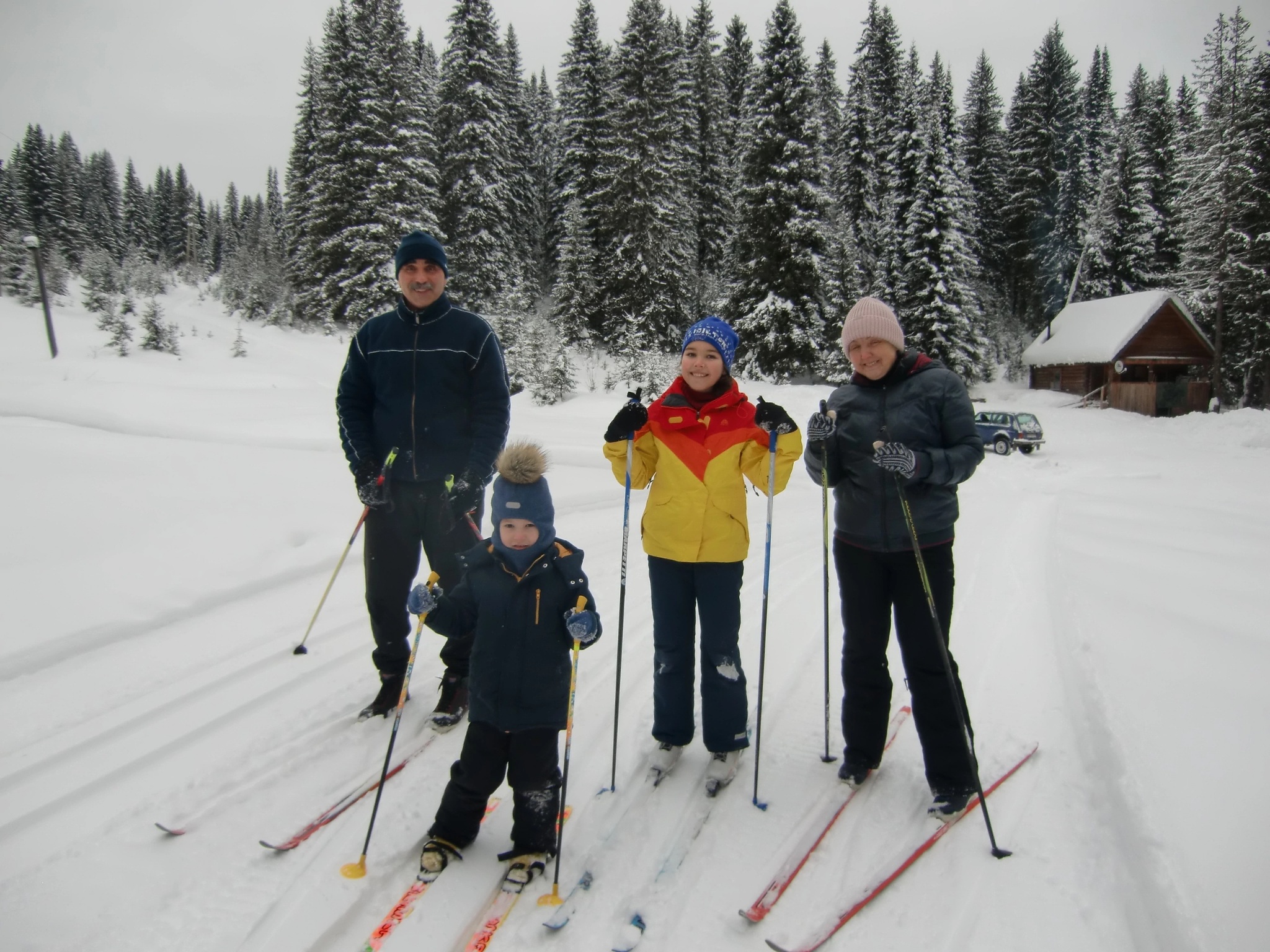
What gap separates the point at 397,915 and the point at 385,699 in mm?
1415

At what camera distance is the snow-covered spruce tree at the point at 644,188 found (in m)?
25.1

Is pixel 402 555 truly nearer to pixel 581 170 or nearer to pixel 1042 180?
pixel 581 170

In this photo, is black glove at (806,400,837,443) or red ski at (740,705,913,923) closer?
red ski at (740,705,913,923)

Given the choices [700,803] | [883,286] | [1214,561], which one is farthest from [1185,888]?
[883,286]

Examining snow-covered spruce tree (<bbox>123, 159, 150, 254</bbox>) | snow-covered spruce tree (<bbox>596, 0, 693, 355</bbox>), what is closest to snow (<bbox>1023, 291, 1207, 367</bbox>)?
snow-covered spruce tree (<bbox>596, 0, 693, 355</bbox>)

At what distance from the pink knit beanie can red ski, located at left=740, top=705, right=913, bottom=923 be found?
6.13 feet

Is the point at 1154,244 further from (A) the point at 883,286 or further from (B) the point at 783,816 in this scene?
(B) the point at 783,816

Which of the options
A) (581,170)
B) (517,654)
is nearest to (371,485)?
(517,654)

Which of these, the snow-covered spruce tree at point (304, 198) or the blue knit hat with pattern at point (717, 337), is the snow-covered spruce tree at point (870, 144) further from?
the blue knit hat with pattern at point (717, 337)

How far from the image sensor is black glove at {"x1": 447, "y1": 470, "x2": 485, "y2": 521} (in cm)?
334

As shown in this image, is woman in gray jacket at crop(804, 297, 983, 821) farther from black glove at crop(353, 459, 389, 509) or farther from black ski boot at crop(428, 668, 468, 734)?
black glove at crop(353, 459, 389, 509)

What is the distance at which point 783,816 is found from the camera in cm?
277

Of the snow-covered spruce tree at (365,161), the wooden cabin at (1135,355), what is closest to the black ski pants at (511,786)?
the snow-covered spruce tree at (365,161)

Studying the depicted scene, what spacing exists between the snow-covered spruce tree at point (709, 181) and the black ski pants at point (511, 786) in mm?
28620
